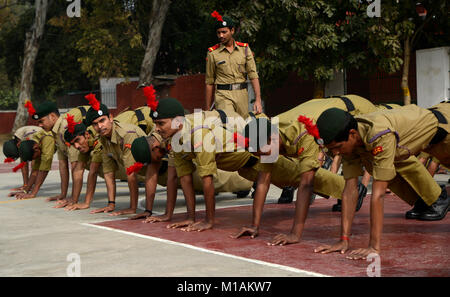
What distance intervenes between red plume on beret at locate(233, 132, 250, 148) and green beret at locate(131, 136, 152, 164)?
4.48ft

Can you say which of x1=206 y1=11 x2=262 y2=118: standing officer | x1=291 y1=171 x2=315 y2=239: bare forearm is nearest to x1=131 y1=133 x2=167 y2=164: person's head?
x1=206 y1=11 x2=262 y2=118: standing officer

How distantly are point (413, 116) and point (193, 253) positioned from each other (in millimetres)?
Answer: 2377

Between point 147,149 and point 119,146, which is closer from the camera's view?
point 147,149

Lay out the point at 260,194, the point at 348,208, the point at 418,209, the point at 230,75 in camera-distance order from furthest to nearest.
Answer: the point at 230,75 → the point at 418,209 → the point at 260,194 → the point at 348,208

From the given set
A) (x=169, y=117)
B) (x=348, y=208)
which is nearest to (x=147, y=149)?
(x=169, y=117)

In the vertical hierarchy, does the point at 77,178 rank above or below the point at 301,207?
below

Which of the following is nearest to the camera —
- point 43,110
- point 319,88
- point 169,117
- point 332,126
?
point 332,126

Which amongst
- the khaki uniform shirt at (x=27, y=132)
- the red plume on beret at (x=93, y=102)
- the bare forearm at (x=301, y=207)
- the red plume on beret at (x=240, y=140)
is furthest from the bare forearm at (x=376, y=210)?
the khaki uniform shirt at (x=27, y=132)

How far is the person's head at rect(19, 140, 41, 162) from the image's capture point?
1045 centimetres

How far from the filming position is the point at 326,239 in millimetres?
6461

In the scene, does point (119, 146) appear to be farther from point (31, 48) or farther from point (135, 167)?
point (31, 48)

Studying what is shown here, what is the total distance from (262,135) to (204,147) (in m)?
0.72

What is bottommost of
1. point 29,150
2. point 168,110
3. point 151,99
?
point 29,150
